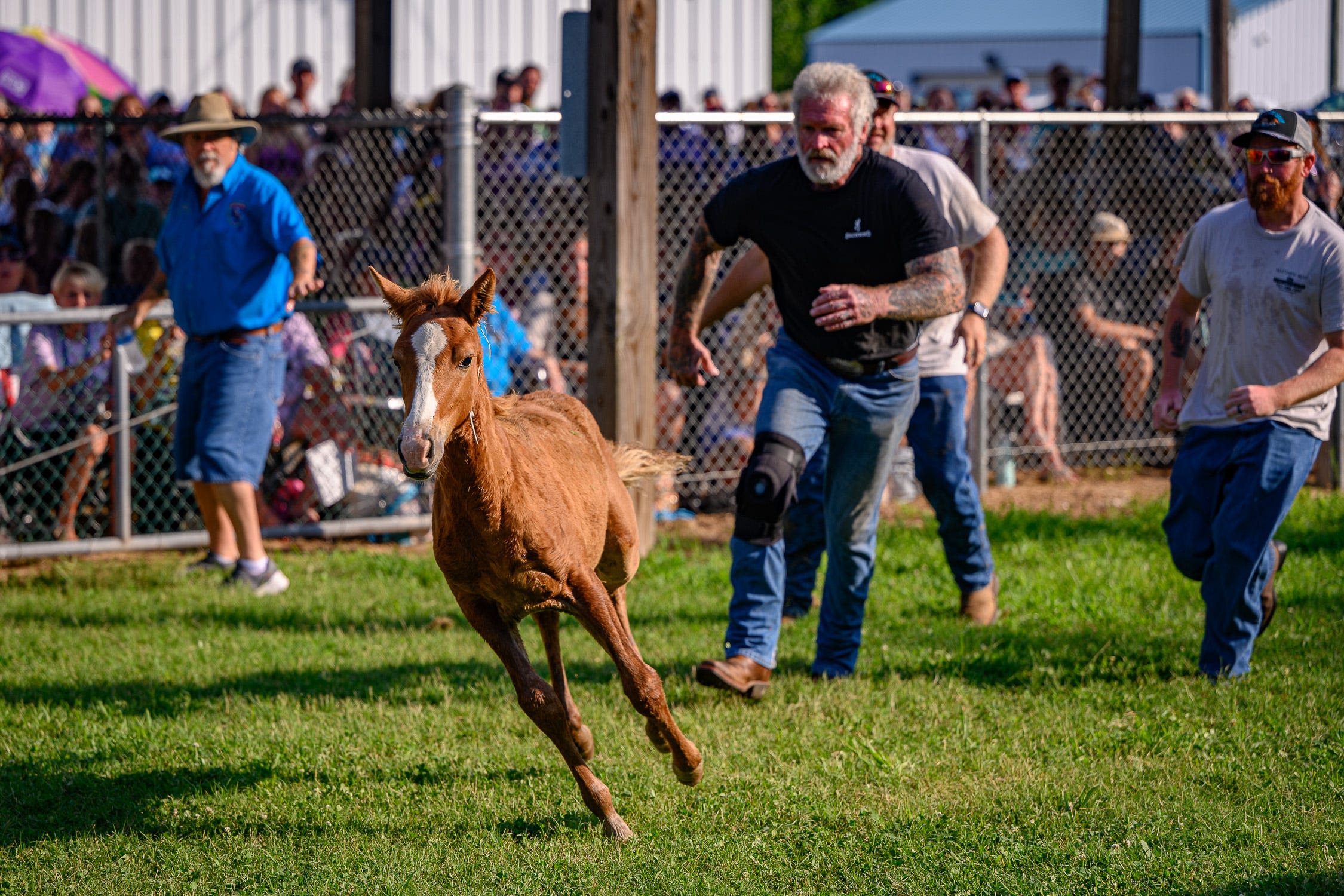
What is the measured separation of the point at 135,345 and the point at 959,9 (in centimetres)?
1910

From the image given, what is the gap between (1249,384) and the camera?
18.4 ft

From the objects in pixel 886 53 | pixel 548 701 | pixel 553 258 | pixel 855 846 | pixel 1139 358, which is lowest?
pixel 855 846

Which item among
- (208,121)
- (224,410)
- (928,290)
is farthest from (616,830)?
(208,121)

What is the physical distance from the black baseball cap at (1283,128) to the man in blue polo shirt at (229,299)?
432 cm

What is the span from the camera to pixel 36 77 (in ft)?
51.2

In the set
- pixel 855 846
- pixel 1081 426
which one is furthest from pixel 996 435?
pixel 855 846

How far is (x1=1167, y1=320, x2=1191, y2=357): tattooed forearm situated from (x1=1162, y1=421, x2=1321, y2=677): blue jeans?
1.15 ft

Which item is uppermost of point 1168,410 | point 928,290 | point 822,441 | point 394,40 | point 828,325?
point 394,40

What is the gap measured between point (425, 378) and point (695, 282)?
229 centimetres

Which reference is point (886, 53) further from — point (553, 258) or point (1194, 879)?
point (1194, 879)

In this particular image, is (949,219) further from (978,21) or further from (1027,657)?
(978,21)

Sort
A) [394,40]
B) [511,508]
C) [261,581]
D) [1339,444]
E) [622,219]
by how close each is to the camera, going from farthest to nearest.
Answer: [394,40]
[1339,444]
[622,219]
[261,581]
[511,508]

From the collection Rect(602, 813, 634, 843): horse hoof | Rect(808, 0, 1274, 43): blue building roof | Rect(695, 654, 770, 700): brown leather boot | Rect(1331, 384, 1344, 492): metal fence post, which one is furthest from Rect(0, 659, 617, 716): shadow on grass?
Rect(808, 0, 1274, 43): blue building roof

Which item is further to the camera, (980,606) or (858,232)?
(980,606)
